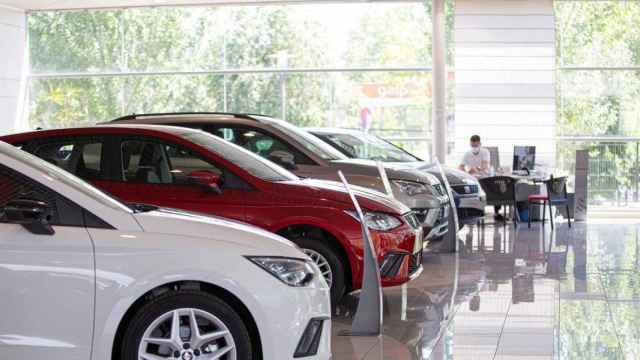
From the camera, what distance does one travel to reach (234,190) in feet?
25.7

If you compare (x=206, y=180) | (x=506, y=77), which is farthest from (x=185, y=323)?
(x=506, y=77)

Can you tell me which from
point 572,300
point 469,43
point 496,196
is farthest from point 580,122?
point 572,300

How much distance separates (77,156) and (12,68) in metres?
16.1

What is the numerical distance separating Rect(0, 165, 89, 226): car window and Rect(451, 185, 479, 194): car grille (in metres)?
9.43

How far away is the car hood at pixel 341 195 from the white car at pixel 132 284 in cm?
260

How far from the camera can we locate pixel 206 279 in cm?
504

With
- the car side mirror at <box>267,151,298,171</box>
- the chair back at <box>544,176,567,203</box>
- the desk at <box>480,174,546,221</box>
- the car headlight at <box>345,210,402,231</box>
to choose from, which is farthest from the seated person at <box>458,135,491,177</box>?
the car headlight at <box>345,210,402,231</box>

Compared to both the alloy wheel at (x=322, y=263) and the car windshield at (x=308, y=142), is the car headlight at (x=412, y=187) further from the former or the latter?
the alloy wheel at (x=322, y=263)

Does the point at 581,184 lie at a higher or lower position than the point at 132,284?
lower

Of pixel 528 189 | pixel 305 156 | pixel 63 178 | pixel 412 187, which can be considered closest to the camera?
pixel 63 178

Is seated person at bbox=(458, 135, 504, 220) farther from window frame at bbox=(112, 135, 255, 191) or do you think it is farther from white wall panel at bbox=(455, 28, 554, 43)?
window frame at bbox=(112, 135, 255, 191)

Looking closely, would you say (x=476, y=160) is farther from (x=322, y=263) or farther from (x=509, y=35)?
(x=322, y=263)

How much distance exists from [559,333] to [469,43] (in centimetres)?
1411

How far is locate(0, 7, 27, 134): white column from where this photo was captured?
75.3ft
